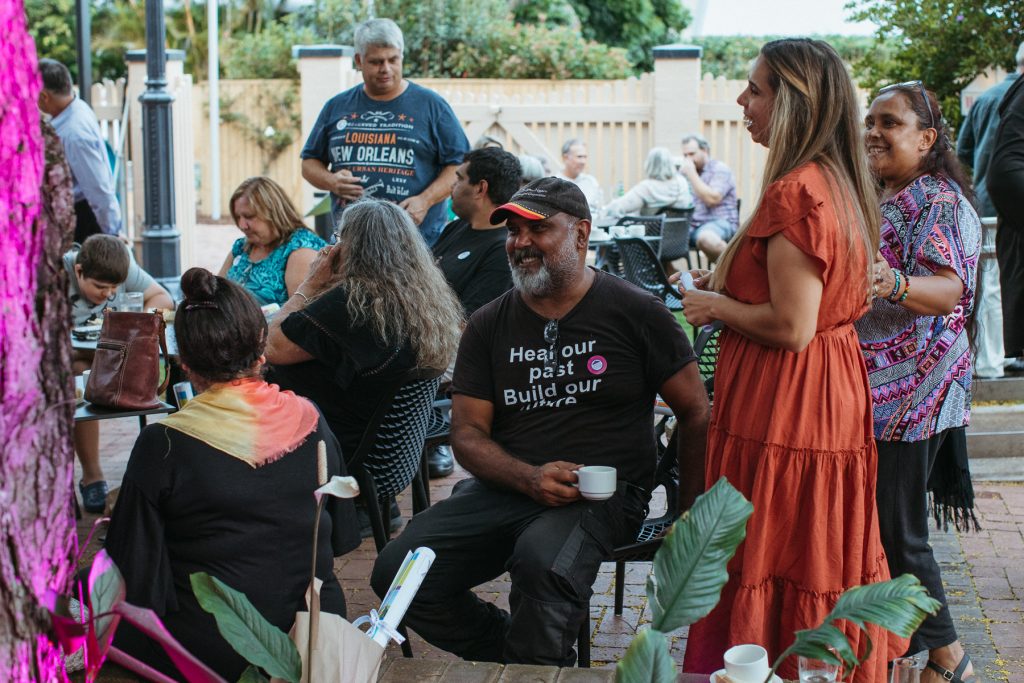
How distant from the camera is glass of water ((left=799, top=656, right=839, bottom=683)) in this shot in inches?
73.2

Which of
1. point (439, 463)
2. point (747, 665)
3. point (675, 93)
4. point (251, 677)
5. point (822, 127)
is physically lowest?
point (439, 463)

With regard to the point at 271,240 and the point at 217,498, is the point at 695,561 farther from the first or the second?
the point at 271,240

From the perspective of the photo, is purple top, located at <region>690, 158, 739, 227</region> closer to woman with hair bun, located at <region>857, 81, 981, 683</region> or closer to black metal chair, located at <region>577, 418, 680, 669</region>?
black metal chair, located at <region>577, 418, 680, 669</region>

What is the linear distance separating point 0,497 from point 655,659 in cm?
78

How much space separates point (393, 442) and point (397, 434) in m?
0.03

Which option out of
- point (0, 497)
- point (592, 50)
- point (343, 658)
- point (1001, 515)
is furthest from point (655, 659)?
point (592, 50)

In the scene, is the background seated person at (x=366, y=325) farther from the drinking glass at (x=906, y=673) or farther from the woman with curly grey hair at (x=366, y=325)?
the drinking glass at (x=906, y=673)

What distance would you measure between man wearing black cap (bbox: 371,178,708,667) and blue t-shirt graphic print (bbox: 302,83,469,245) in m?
2.90

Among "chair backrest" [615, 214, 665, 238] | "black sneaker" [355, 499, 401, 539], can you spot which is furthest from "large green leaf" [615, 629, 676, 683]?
"chair backrest" [615, 214, 665, 238]

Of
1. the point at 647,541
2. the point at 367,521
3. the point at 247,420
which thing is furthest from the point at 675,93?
the point at 247,420

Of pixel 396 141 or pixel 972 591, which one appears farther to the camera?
pixel 396 141

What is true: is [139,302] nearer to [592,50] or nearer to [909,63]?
[909,63]

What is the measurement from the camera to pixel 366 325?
157 inches

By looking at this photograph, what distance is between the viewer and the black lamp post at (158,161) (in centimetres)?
871
